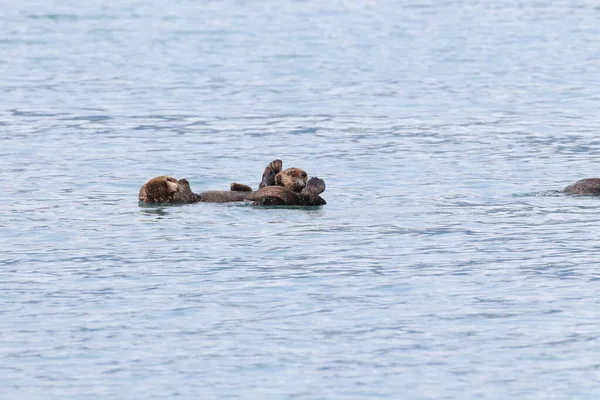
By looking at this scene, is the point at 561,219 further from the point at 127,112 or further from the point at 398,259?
the point at 127,112

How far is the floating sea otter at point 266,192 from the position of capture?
40.4ft

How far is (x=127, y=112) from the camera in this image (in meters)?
21.2

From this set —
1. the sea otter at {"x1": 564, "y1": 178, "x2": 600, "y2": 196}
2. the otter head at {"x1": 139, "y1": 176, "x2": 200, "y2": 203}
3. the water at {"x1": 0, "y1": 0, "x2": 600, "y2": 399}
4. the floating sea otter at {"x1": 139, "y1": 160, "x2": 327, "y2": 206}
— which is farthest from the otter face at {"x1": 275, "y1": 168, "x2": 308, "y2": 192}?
the sea otter at {"x1": 564, "y1": 178, "x2": 600, "y2": 196}

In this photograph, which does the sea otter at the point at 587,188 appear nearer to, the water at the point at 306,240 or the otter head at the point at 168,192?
the water at the point at 306,240

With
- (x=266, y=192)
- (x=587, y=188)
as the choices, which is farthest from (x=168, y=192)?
(x=587, y=188)

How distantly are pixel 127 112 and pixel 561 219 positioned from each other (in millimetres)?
10801

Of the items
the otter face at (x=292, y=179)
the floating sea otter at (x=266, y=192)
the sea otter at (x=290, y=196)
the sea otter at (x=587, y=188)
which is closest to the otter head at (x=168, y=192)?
the floating sea otter at (x=266, y=192)

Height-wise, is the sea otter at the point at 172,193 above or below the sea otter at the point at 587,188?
above

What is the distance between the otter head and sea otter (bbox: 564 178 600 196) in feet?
12.1

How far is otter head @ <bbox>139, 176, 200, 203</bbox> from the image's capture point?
12805 millimetres

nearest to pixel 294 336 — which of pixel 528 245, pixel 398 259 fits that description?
pixel 398 259

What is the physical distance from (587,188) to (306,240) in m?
3.32

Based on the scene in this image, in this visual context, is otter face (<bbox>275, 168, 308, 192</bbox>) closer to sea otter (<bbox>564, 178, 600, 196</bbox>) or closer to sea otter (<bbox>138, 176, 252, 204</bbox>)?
sea otter (<bbox>138, 176, 252, 204</bbox>)

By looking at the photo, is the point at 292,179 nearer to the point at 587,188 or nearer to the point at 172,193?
the point at 172,193
